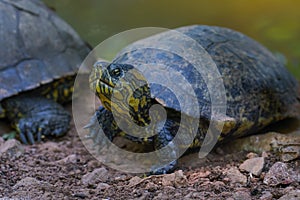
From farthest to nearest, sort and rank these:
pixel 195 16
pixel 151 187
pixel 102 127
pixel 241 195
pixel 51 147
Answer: pixel 195 16 < pixel 51 147 < pixel 102 127 < pixel 151 187 < pixel 241 195

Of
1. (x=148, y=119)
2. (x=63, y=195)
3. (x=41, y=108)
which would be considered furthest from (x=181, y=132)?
Answer: (x=41, y=108)

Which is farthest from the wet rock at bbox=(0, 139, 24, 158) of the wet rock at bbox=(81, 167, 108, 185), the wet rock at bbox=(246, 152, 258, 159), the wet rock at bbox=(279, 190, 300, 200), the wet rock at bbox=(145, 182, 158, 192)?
the wet rock at bbox=(279, 190, 300, 200)

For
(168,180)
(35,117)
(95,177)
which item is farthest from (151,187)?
(35,117)

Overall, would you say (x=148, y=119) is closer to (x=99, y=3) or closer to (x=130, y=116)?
(x=130, y=116)

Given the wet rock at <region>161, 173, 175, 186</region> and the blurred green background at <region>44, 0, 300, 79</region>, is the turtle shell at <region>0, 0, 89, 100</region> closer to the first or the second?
the blurred green background at <region>44, 0, 300, 79</region>

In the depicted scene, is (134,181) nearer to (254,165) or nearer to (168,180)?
(168,180)
